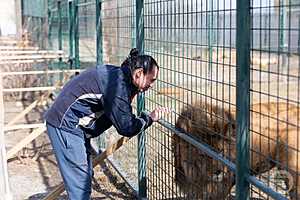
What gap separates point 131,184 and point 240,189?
323 centimetres

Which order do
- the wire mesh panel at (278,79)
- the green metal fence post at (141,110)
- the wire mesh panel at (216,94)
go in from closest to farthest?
the wire mesh panel at (278,79), the wire mesh panel at (216,94), the green metal fence post at (141,110)

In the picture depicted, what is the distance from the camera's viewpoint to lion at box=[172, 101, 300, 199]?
321 centimetres

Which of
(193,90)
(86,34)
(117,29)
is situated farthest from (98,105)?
(86,34)

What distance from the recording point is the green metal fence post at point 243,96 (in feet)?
9.98

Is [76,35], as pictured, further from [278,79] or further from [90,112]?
[278,79]

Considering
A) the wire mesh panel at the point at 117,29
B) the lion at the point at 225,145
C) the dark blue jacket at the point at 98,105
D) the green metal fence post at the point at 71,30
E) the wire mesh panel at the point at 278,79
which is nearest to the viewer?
the wire mesh panel at the point at 278,79

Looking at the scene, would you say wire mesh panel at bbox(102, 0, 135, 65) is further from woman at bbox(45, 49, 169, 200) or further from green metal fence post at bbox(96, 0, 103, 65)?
woman at bbox(45, 49, 169, 200)

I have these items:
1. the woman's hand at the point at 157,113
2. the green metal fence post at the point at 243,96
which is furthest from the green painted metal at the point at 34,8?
the green metal fence post at the point at 243,96

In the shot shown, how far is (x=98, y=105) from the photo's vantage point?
4137 millimetres

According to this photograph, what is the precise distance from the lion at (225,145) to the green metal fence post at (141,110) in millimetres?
878

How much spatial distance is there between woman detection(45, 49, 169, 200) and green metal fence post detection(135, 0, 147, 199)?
46.3 inches

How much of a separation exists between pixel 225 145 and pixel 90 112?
1.06 m

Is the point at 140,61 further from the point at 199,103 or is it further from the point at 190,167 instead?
the point at 190,167

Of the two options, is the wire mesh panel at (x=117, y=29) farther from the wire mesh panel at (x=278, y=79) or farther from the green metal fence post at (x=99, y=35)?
the wire mesh panel at (x=278, y=79)
